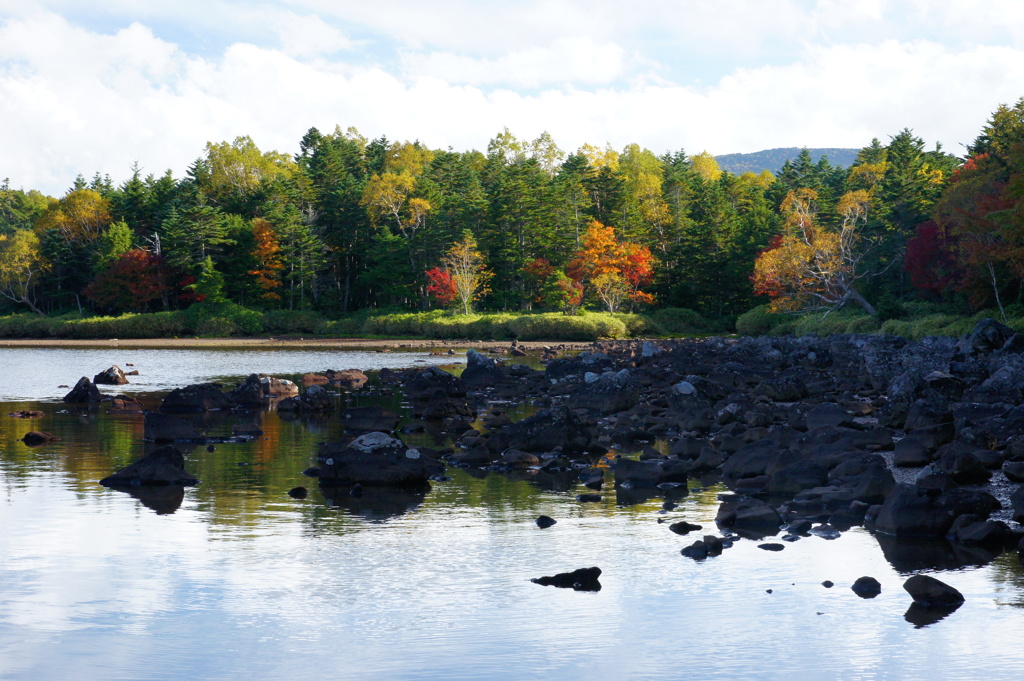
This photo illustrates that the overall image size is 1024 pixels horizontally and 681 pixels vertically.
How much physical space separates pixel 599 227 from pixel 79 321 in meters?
43.0

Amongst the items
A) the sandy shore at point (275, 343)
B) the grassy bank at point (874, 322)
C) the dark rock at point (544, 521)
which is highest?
the grassy bank at point (874, 322)

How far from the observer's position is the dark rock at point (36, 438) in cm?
1884

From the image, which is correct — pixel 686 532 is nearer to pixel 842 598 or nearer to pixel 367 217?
pixel 842 598

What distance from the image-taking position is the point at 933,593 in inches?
328

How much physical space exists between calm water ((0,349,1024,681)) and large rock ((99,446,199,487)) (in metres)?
0.70

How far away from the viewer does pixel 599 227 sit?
233ft

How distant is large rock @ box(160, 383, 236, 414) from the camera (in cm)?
2498

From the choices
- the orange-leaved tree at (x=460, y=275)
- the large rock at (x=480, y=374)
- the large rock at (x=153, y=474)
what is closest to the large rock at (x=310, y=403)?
the large rock at (x=480, y=374)

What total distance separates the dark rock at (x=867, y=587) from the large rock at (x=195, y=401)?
19.7 m

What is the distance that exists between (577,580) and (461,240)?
66.8 metres

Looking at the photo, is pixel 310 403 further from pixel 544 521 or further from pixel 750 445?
pixel 544 521

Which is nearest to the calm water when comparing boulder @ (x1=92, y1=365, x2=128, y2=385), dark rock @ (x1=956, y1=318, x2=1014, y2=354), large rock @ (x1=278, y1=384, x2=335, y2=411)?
large rock @ (x1=278, y1=384, x2=335, y2=411)

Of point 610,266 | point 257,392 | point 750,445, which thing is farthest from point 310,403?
point 610,266

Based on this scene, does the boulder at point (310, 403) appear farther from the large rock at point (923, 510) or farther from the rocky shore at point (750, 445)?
the large rock at point (923, 510)
